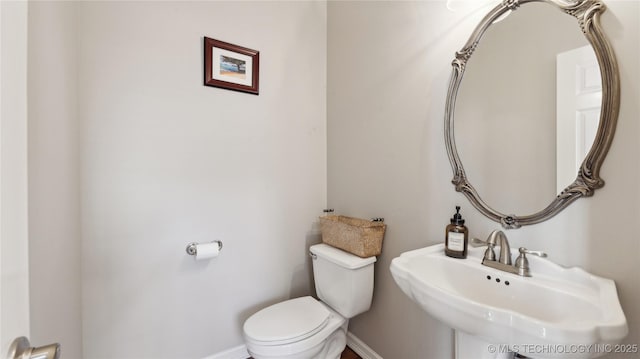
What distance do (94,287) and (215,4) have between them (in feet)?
5.34

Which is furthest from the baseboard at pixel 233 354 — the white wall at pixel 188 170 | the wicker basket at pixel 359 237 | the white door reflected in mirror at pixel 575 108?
the white door reflected in mirror at pixel 575 108

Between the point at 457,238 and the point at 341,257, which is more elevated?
the point at 457,238

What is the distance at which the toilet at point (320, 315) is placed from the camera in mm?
1275

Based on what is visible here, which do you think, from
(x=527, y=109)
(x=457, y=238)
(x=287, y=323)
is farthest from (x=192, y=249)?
(x=527, y=109)

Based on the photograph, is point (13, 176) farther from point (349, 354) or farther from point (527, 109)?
point (349, 354)

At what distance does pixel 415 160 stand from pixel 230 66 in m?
1.20

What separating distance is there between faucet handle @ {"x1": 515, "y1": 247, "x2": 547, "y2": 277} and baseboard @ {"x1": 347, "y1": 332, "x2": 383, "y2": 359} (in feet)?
3.42

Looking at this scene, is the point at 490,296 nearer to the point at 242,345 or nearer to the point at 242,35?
the point at 242,345

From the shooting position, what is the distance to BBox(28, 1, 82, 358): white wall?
648 millimetres

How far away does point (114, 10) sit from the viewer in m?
1.27

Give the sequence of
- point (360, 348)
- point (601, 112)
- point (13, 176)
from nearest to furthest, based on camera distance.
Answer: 1. point (13, 176)
2. point (601, 112)
3. point (360, 348)

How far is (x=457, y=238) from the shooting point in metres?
1.11

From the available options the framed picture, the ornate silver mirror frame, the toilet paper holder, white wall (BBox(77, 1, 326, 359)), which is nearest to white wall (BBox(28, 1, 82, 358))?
white wall (BBox(77, 1, 326, 359))

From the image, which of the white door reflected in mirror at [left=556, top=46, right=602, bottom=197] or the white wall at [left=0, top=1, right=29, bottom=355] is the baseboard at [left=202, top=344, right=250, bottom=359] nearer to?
the white wall at [left=0, top=1, right=29, bottom=355]
